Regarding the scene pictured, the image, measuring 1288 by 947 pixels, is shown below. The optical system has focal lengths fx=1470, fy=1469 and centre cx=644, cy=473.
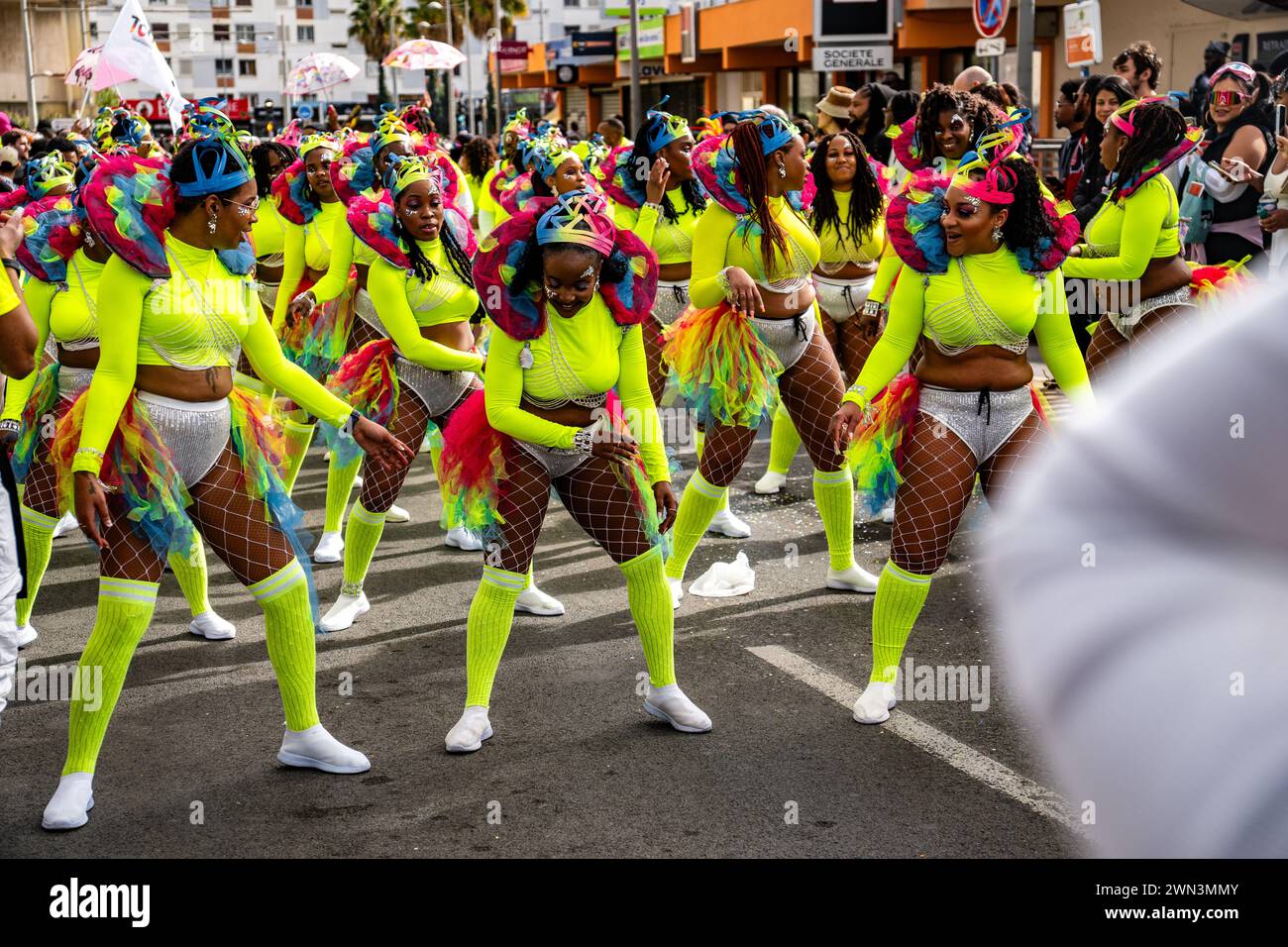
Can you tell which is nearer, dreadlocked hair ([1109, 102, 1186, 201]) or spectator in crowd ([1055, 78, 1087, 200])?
dreadlocked hair ([1109, 102, 1186, 201])

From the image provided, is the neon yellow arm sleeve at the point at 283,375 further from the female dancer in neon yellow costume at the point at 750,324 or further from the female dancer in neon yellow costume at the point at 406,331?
the female dancer in neon yellow costume at the point at 750,324

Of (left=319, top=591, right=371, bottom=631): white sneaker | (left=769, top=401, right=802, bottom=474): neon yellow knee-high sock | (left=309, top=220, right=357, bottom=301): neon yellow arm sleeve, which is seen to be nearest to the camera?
(left=319, top=591, right=371, bottom=631): white sneaker

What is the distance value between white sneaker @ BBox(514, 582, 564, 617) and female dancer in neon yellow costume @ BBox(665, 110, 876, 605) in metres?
0.57

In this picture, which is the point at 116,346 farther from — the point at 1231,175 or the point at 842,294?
the point at 1231,175

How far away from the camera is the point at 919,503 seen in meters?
5.17

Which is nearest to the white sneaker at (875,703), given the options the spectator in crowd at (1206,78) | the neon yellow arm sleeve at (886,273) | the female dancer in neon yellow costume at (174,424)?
the female dancer in neon yellow costume at (174,424)

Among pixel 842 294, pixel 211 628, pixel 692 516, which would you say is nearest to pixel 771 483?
pixel 842 294

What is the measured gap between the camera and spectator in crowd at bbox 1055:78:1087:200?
9844mm

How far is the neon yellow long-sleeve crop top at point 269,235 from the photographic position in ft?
31.9

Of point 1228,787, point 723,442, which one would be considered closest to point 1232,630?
point 1228,787

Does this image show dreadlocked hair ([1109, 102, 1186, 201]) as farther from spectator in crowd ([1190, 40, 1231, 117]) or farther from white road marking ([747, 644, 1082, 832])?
spectator in crowd ([1190, 40, 1231, 117])

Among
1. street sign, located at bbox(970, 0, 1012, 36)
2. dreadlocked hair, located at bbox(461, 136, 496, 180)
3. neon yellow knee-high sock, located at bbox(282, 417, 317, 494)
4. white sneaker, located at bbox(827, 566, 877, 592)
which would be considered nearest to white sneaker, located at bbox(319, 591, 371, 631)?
neon yellow knee-high sock, located at bbox(282, 417, 317, 494)

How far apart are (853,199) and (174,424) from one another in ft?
14.6
